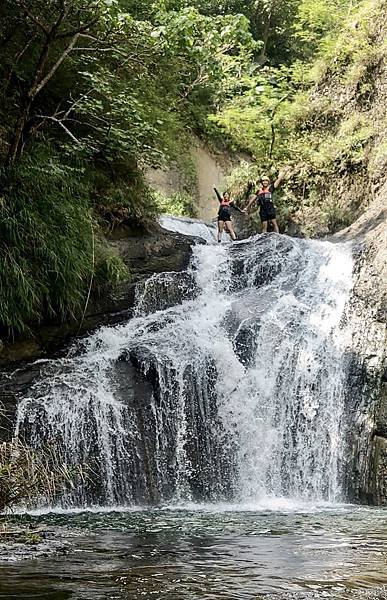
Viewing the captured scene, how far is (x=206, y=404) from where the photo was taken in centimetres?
1022

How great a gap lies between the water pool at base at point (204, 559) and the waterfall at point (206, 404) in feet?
5.22

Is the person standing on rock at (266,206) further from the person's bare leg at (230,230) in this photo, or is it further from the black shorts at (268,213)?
the person's bare leg at (230,230)

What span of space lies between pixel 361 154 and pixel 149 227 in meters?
5.06

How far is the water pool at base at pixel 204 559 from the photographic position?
4.14 meters

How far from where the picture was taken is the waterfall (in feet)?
31.0

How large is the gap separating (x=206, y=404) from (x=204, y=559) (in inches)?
199

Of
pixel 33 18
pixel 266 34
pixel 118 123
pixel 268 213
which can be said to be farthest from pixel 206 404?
pixel 266 34

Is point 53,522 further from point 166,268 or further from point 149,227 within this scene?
point 149,227

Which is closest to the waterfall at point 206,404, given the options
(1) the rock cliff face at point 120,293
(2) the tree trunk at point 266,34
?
(1) the rock cliff face at point 120,293

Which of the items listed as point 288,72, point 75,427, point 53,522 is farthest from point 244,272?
point 288,72

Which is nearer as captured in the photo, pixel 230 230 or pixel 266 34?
pixel 230 230

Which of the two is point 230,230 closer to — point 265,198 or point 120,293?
point 265,198

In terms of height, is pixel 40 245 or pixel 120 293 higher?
pixel 40 245

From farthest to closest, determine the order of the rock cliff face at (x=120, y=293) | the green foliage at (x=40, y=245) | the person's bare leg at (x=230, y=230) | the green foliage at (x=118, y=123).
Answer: the person's bare leg at (x=230, y=230) → the rock cliff face at (x=120, y=293) → the green foliage at (x=118, y=123) → the green foliage at (x=40, y=245)
